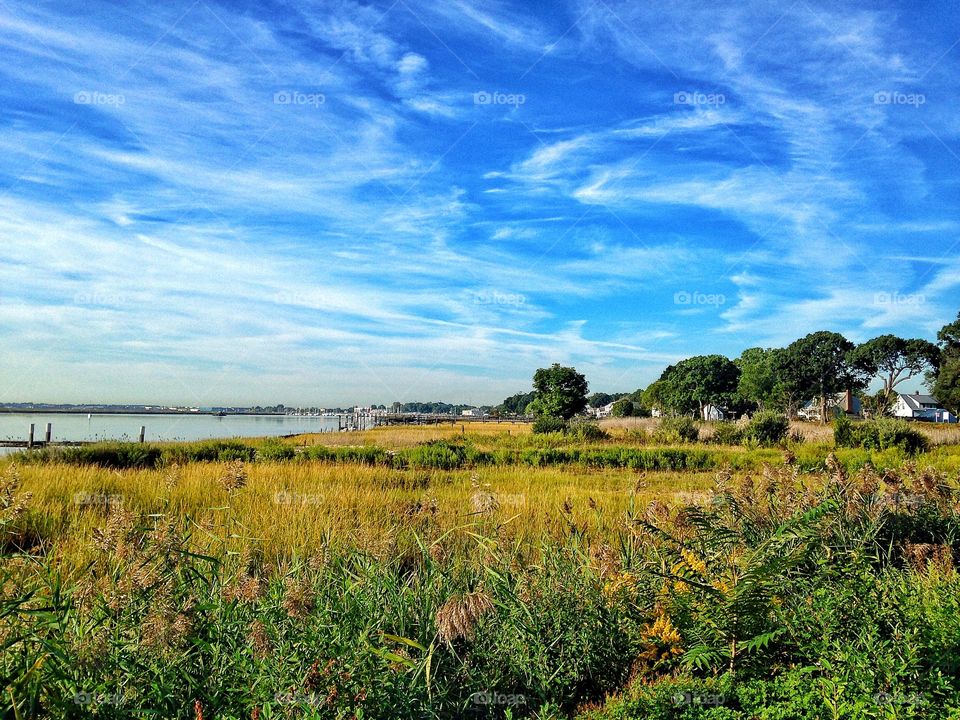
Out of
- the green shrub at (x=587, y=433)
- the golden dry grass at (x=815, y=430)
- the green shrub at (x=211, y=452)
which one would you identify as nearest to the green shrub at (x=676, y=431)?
the golden dry grass at (x=815, y=430)

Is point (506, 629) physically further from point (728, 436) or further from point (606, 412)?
point (606, 412)

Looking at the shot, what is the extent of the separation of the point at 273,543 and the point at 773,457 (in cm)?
1469

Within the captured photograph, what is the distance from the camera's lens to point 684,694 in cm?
250

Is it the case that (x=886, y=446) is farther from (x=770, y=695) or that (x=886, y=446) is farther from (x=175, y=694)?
(x=175, y=694)

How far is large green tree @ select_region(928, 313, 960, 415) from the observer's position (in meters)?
42.9

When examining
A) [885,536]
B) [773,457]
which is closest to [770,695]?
[885,536]

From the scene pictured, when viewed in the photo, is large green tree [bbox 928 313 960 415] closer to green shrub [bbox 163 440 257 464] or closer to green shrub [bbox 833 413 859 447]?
green shrub [bbox 833 413 859 447]

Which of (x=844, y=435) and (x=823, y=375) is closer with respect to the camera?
(x=844, y=435)

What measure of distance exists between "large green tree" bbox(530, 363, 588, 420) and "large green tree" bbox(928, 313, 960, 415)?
79.2 ft

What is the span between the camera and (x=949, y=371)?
43.3 m

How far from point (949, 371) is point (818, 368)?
29.0 feet

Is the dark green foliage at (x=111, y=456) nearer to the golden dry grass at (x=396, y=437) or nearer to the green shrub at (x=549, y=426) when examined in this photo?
the golden dry grass at (x=396, y=437)

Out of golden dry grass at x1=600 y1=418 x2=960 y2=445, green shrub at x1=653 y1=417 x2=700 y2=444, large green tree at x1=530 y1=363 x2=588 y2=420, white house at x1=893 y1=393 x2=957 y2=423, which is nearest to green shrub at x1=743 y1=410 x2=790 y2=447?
golden dry grass at x1=600 y1=418 x2=960 y2=445

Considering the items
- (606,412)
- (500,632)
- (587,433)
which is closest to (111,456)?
(500,632)
